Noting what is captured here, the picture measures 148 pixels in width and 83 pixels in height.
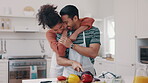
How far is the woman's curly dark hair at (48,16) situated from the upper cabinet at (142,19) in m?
1.68

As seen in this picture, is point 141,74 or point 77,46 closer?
point 141,74

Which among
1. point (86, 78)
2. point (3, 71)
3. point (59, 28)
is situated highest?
point (59, 28)

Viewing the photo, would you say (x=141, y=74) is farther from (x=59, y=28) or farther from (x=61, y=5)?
(x=61, y=5)

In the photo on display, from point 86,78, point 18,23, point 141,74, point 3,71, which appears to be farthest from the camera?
point 18,23

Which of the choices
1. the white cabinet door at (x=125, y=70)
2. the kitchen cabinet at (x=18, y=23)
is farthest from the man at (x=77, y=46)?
the kitchen cabinet at (x=18, y=23)

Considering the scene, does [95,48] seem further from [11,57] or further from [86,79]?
[11,57]

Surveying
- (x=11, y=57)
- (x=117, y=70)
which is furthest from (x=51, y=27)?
(x=11, y=57)

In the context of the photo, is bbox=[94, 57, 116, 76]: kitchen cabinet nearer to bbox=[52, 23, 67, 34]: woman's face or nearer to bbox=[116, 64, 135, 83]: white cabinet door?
bbox=[116, 64, 135, 83]: white cabinet door

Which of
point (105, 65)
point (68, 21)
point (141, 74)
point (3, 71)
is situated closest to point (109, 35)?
point (105, 65)

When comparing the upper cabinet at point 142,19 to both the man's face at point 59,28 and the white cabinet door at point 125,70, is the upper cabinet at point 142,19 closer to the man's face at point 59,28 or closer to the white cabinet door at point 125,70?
the white cabinet door at point 125,70

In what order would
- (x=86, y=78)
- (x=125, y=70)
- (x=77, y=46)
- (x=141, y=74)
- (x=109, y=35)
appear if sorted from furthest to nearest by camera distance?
(x=109, y=35) → (x=125, y=70) → (x=77, y=46) → (x=86, y=78) → (x=141, y=74)

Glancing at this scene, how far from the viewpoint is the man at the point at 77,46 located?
1960mm

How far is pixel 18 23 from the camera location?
492cm

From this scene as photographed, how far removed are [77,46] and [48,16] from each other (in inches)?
16.6
